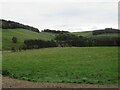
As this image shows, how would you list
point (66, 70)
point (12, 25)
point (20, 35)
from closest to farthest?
point (66, 70) → point (20, 35) → point (12, 25)

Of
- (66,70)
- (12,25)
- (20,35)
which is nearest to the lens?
(66,70)

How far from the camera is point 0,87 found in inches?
691

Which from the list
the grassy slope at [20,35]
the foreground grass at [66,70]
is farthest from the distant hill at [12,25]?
the foreground grass at [66,70]

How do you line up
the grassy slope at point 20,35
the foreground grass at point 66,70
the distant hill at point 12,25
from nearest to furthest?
the foreground grass at point 66,70 < the grassy slope at point 20,35 < the distant hill at point 12,25

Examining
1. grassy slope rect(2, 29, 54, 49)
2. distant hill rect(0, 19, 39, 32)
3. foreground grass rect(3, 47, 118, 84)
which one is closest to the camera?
foreground grass rect(3, 47, 118, 84)

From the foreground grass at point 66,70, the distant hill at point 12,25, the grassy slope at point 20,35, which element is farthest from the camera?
the distant hill at point 12,25

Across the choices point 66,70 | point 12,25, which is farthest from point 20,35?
point 66,70

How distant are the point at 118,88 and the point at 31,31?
102 m

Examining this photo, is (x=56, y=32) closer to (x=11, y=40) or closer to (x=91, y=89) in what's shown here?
(x=11, y=40)

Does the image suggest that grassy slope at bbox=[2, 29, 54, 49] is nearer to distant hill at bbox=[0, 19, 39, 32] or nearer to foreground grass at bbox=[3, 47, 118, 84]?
distant hill at bbox=[0, 19, 39, 32]

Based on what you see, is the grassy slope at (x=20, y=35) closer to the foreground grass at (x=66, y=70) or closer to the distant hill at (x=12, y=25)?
the distant hill at (x=12, y=25)

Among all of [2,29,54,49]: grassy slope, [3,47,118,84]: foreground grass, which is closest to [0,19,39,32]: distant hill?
[2,29,54,49]: grassy slope

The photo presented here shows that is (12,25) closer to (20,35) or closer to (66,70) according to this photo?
(20,35)

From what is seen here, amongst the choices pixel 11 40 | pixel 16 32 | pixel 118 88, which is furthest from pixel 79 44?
pixel 118 88
